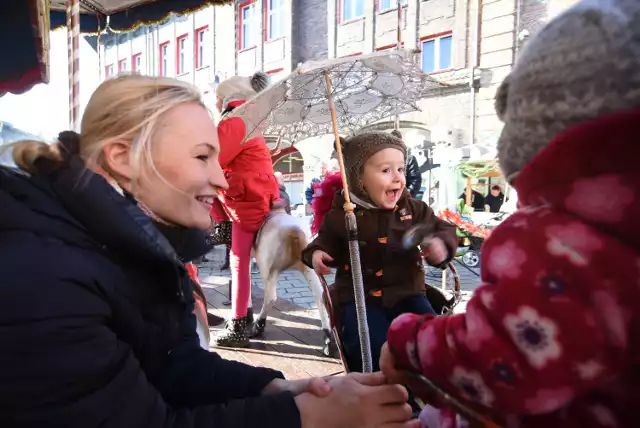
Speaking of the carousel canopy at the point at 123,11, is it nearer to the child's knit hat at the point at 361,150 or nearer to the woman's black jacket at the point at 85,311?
the child's knit hat at the point at 361,150

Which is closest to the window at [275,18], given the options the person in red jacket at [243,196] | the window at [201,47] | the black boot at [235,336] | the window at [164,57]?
the window at [201,47]

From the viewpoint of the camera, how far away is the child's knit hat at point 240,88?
11.4ft

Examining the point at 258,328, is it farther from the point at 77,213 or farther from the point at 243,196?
the point at 77,213

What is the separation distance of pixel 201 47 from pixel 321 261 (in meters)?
18.4

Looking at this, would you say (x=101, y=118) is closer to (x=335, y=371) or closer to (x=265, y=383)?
(x=265, y=383)

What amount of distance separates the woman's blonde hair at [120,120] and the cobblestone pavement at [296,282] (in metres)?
3.88

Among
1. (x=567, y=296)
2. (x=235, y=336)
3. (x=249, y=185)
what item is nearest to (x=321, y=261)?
(x=249, y=185)

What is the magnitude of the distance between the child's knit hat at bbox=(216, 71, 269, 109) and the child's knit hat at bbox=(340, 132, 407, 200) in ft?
4.27

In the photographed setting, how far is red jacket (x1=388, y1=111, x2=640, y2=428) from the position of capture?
684mm

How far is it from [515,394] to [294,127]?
2.53 m

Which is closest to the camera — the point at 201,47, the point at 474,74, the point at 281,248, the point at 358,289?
the point at 358,289

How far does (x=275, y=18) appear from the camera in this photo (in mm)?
16188

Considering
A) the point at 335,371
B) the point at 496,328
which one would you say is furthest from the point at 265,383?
the point at 335,371

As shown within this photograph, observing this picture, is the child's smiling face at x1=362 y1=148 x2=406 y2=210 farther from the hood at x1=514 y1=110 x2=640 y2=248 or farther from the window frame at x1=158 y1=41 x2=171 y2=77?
the window frame at x1=158 y1=41 x2=171 y2=77
